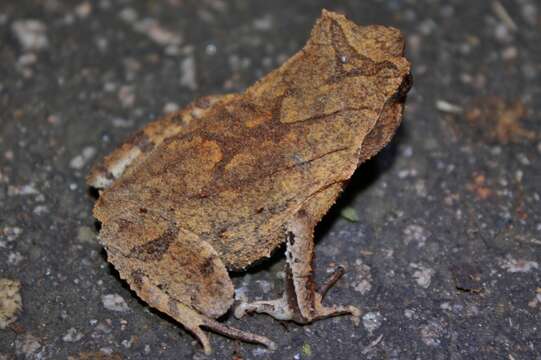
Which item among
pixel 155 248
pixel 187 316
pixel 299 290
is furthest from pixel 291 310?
pixel 155 248

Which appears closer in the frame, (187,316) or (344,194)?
(187,316)

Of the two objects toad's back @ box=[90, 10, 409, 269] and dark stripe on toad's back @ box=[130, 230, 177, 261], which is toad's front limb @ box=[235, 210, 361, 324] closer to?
toad's back @ box=[90, 10, 409, 269]

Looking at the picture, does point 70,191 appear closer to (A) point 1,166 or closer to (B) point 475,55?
(A) point 1,166

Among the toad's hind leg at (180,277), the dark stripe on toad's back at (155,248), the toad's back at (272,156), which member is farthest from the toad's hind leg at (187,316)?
the toad's back at (272,156)

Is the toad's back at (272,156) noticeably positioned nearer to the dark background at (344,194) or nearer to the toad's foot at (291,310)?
the toad's foot at (291,310)

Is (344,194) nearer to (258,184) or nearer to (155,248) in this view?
(258,184)

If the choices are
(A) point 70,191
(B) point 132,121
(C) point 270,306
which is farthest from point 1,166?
(C) point 270,306

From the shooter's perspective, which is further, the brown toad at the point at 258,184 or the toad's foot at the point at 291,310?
the toad's foot at the point at 291,310

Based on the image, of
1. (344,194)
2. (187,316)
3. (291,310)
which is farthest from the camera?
(344,194)
